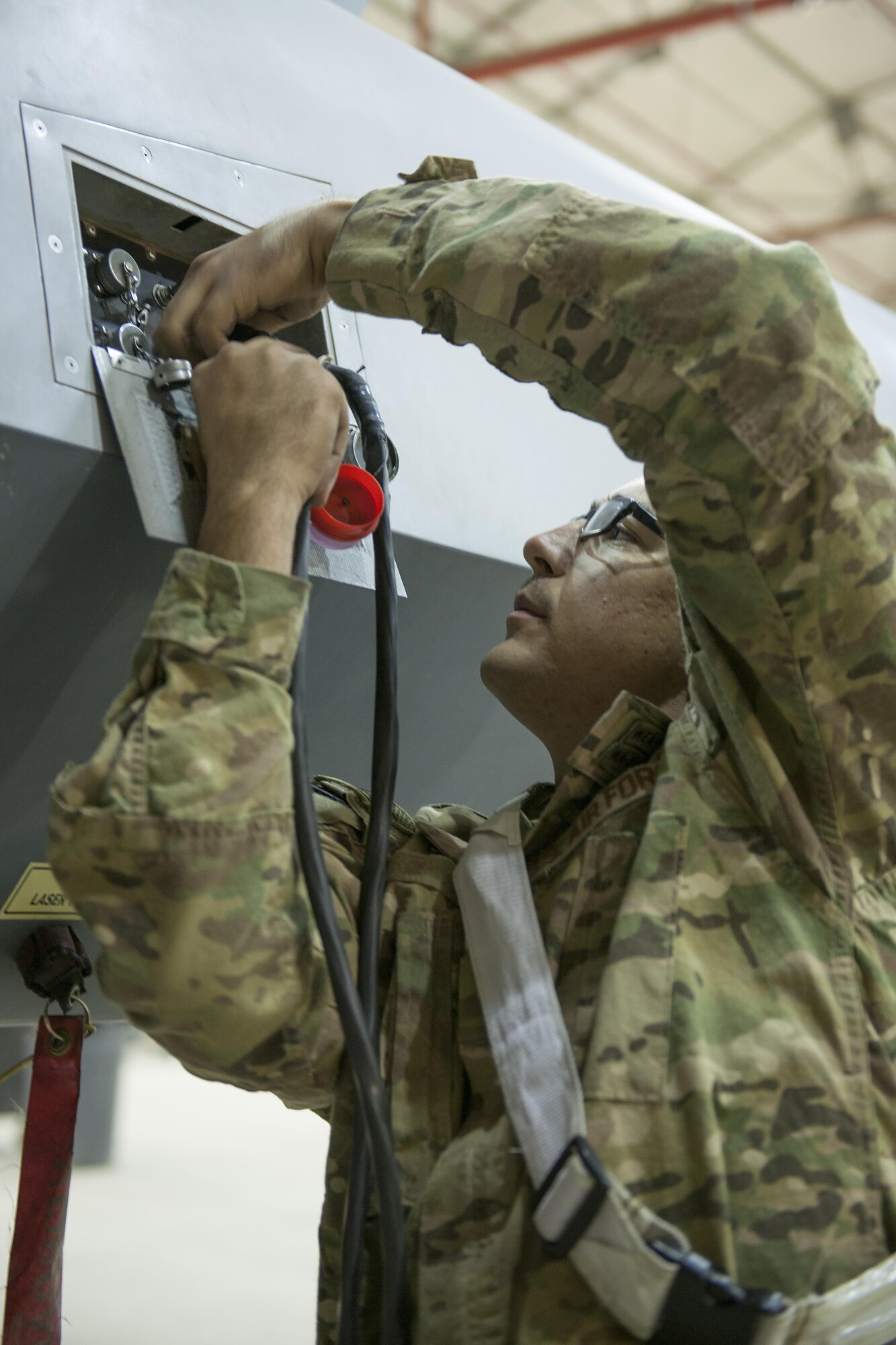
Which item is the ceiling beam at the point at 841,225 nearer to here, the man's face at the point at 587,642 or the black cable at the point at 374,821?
the man's face at the point at 587,642

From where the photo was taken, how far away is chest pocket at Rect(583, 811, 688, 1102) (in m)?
0.74

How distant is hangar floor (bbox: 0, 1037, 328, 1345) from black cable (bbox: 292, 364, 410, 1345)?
87 cm

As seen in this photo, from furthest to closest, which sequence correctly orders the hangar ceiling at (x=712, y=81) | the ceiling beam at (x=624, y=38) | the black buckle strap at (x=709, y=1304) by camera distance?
the hangar ceiling at (x=712, y=81) → the ceiling beam at (x=624, y=38) → the black buckle strap at (x=709, y=1304)

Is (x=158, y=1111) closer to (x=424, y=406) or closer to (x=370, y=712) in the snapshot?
(x=370, y=712)

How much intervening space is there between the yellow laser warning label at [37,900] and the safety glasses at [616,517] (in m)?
0.68

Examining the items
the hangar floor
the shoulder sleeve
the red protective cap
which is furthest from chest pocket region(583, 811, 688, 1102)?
the hangar floor

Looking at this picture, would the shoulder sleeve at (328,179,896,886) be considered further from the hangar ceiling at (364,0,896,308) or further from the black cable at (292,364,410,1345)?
the hangar ceiling at (364,0,896,308)

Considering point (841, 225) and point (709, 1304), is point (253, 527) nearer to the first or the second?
point (709, 1304)

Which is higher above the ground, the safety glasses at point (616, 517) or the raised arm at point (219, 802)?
the safety glasses at point (616, 517)

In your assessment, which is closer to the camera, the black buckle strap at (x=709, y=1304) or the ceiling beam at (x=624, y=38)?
the black buckle strap at (x=709, y=1304)

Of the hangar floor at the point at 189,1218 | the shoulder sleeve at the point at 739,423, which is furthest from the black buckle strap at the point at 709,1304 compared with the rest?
the hangar floor at the point at 189,1218

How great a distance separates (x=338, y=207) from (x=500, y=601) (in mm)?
455

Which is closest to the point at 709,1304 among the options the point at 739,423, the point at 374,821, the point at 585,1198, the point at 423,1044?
the point at 585,1198

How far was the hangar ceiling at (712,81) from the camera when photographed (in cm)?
339
